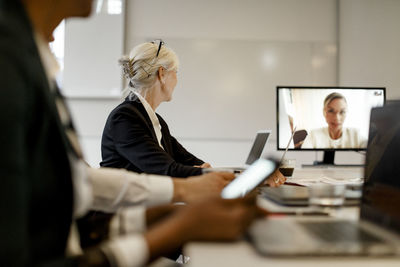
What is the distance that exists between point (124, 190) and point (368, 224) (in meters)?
0.60

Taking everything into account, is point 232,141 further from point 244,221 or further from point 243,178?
point 244,221

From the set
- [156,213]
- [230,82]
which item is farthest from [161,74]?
[230,82]

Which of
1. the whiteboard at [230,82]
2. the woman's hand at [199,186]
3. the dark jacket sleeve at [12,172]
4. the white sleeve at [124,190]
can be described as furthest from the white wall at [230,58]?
the dark jacket sleeve at [12,172]

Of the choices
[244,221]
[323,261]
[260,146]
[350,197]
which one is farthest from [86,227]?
[260,146]

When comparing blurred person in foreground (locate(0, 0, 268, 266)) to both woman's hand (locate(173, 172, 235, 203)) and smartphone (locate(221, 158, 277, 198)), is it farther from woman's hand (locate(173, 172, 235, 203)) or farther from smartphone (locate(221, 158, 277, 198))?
woman's hand (locate(173, 172, 235, 203))

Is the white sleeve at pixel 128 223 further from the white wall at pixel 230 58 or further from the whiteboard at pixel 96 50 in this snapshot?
the whiteboard at pixel 96 50

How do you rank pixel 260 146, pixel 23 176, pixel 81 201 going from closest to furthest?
pixel 23 176, pixel 81 201, pixel 260 146

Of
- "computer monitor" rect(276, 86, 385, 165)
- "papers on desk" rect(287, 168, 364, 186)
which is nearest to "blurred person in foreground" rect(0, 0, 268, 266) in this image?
"papers on desk" rect(287, 168, 364, 186)

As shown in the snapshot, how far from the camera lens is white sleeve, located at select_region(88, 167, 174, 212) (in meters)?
0.98

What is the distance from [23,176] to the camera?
48 centimetres

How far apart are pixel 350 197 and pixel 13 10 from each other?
949 millimetres

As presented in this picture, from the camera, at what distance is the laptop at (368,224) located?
1.87 feet

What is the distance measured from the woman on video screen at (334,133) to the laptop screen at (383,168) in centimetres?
139

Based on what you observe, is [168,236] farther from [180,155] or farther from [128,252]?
[180,155]
